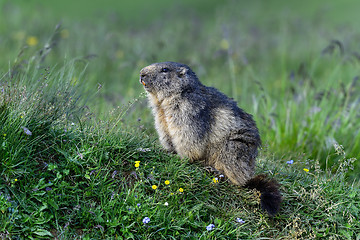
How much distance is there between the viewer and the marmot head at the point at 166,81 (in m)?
4.64

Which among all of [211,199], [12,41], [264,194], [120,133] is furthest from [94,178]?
[12,41]

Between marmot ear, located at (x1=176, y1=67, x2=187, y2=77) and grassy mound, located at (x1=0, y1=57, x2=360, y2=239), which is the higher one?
marmot ear, located at (x1=176, y1=67, x2=187, y2=77)

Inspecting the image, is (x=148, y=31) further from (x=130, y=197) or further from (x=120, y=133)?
(x=130, y=197)

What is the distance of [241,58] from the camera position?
7707 millimetres

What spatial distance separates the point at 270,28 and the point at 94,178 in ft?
36.4

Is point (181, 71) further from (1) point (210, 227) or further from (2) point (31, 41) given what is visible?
(2) point (31, 41)

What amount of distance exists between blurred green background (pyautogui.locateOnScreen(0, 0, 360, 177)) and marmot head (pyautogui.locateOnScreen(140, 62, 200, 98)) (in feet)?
4.07

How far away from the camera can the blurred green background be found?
20.7 ft

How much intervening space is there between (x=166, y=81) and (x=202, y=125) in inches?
26.2

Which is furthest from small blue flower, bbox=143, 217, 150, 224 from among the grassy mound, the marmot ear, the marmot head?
the marmot ear

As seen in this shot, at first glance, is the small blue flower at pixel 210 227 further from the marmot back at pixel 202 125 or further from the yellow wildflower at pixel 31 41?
the yellow wildflower at pixel 31 41

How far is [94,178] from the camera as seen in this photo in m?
3.93

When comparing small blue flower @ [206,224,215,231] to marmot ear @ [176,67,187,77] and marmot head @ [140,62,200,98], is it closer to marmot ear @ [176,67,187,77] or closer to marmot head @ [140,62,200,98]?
marmot head @ [140,62,200,98]

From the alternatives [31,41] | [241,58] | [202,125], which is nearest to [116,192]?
[202,125]
